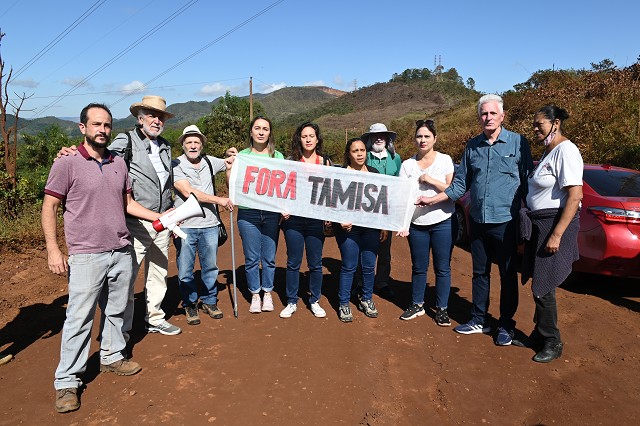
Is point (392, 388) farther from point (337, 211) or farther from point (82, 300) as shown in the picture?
point (82, 300)

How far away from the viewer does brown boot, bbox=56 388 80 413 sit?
3.08 meters

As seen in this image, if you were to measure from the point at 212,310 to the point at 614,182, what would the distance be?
16.8ft

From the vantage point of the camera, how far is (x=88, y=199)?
328cm

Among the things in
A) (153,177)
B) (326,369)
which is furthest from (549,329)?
(153,177)

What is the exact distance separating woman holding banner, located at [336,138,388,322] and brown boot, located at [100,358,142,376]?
6.82 ft

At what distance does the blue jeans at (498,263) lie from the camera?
4.11 metres

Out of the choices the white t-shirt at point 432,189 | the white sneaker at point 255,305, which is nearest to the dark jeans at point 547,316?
the white t-shirt at point 432,189

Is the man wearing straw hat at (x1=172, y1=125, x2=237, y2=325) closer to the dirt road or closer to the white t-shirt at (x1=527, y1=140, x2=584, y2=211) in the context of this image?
the dirt road

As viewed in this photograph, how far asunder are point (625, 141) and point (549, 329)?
1030 centimetres

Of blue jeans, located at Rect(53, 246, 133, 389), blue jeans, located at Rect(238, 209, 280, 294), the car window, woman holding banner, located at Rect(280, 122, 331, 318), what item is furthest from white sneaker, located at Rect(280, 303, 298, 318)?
the car window

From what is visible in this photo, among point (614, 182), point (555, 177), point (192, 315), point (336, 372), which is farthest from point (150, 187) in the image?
point (614, 182)

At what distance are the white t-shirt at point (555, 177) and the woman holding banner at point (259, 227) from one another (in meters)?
2.57

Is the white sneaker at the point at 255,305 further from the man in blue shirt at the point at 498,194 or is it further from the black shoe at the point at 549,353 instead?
the black shoe at the point at 549,353

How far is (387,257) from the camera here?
5770mm
